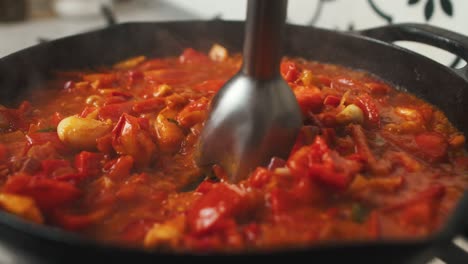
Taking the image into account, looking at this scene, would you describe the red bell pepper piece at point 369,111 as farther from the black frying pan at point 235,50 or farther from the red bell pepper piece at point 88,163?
the red bell pepper piece at point 88,163

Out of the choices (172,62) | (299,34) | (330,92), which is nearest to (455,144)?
(330,92)

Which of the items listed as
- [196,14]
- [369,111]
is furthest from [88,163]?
[196,14]

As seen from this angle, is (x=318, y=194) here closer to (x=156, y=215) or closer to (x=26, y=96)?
(x=156, y=215)

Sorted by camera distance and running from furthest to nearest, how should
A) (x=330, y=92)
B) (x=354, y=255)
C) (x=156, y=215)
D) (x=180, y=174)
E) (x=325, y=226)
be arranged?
(x=330, y=92)
(x=180, y=174)
(x=156, y=215)
(x=325, y=226)
(x=354, y=255)

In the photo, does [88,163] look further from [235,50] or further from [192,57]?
[235,50]

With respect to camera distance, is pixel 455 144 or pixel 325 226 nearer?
pixel 325 226

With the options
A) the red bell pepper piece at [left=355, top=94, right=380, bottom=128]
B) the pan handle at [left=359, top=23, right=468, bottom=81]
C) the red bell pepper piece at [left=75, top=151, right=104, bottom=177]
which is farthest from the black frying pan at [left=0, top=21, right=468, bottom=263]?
the red bell pepper piece at [left=75, top=151, right=104, bottom=177]
